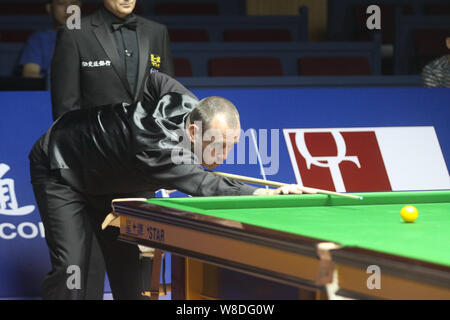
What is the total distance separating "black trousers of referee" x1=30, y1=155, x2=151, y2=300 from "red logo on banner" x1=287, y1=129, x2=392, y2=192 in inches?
61.3

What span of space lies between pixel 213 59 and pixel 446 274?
4.75m

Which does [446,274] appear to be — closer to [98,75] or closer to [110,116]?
[110,116]

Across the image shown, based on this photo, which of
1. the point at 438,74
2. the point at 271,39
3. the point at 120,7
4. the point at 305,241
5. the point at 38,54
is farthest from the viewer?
the point at 271,39

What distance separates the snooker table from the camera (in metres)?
1.91

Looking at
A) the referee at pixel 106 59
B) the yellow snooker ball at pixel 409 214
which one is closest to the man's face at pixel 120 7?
the referee at pixel 106 59

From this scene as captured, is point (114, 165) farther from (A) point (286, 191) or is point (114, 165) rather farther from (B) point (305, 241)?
(B) point (305, 241)

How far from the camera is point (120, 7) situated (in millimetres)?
3676

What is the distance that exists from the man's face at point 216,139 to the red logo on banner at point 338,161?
69.1 inches

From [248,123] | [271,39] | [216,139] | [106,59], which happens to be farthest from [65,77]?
[271,39]

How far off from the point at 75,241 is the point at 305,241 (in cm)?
133

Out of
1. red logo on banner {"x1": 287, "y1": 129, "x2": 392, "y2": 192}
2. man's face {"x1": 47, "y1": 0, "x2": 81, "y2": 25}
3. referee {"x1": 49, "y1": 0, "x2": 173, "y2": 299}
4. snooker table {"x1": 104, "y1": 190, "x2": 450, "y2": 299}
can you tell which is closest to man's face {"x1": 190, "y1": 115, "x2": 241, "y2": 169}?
snooker table {"x1": 104, "y1": 190, "x2": 450, "y2": 299}

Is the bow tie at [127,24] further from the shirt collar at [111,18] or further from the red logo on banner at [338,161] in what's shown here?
the red logo on banner at [338,161]

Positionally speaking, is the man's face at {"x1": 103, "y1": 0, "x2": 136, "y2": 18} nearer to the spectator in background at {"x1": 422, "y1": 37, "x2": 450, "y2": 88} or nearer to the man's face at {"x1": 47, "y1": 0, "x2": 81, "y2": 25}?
the man's face at {"x1": 47, "y1": 0, "x2": 81, "y2": 25}

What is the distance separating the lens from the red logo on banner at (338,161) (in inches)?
181
